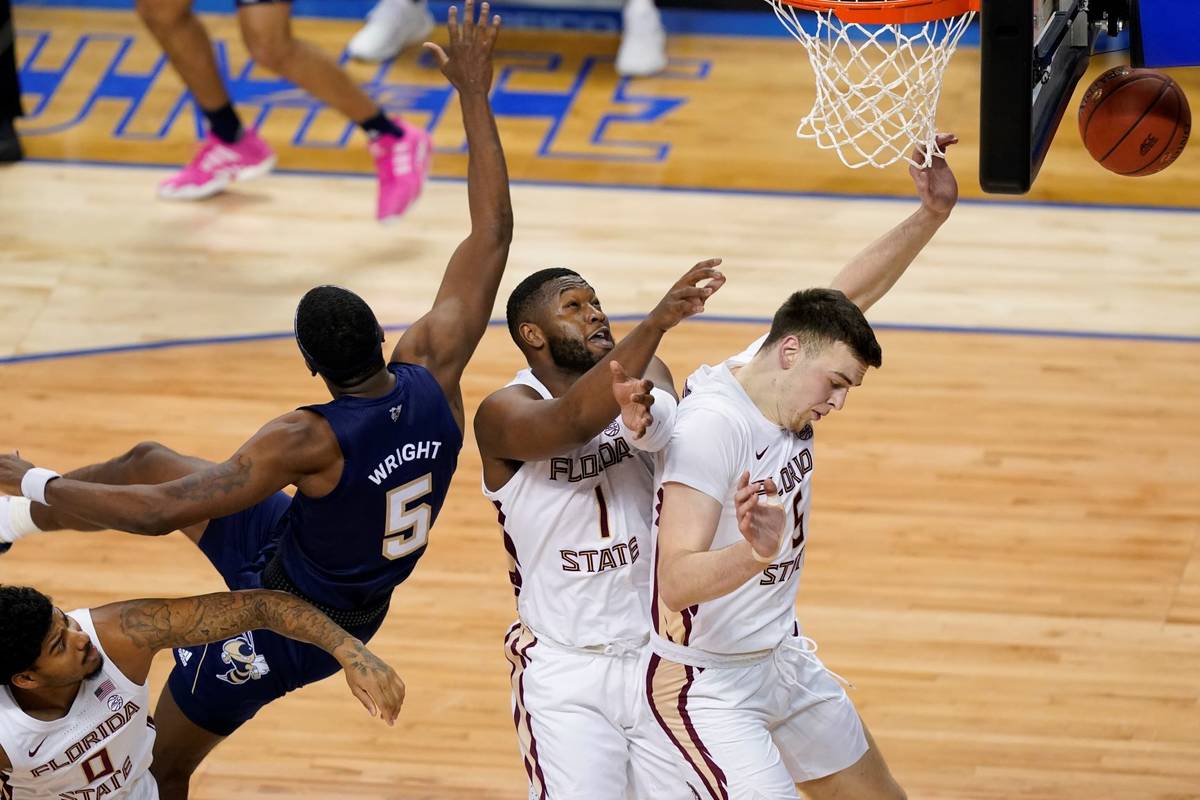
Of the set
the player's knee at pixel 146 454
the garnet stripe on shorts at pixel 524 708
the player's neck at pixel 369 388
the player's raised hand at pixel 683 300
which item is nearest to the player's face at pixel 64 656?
the player's knee at pixel 146 454

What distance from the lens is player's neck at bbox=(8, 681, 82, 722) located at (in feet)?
12.8

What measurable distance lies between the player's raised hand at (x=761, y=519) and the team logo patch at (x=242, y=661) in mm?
1475

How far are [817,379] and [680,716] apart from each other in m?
0.84

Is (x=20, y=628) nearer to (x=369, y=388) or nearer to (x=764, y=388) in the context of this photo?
(x=369, y=388)

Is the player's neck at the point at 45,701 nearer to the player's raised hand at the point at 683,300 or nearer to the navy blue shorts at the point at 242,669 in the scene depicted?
the navy blue shorts at the point at 242,669

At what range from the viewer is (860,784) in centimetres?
423

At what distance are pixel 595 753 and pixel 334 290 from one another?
4.07 ft

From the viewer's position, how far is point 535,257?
8.74 m

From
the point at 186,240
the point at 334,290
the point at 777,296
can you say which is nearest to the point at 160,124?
the point at 186,240

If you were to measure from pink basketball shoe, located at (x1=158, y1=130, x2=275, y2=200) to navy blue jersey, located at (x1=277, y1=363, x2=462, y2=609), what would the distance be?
17.5 feet

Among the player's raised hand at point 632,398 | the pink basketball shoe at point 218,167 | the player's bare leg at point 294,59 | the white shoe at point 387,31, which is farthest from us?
the white shoe at point 387,31

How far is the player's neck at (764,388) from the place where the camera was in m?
4.02

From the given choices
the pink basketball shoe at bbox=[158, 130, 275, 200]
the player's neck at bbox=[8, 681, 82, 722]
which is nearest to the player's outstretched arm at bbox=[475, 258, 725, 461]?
the player's neck at bbox=[8, 681, 82, 722]

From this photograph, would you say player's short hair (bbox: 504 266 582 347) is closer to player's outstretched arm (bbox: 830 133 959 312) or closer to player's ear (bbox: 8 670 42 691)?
player's outstretched arm (bbox: 830 133 959 312)
